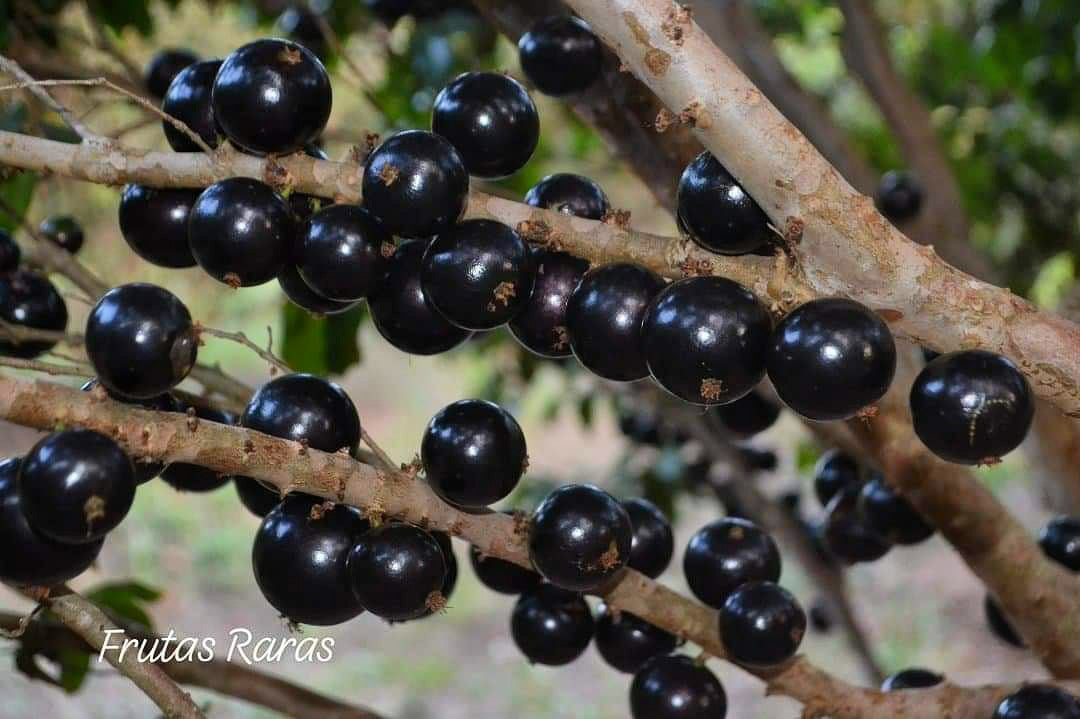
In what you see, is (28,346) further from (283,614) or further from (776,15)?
(776,15)

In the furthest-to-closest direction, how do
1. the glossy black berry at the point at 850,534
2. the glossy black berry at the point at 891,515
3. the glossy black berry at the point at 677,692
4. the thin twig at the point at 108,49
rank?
the thin twig at the point at 108,49 < the glossy black berry at the point at 850,534 < the glossy black berry at the point at 891,515 < the glossy black berry at the point at 677,692

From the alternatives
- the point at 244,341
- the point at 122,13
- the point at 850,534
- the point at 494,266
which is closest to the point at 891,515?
the point at 850,534

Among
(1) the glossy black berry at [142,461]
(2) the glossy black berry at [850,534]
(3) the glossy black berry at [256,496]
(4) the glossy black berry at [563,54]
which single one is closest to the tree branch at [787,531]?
(2) the glossy black berry at [850,534]

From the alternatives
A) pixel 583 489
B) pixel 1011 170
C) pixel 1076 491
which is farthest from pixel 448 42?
pixel 1011 170

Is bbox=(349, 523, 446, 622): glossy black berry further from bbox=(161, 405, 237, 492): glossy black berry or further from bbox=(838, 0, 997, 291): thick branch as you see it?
bbox=(838, 0, 997, 291): thick branch

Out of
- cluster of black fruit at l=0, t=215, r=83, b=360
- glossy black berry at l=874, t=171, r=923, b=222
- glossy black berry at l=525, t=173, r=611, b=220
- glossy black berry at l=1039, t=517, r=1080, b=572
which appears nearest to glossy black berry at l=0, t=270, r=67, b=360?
cluster of black fruit at l=0, t=215, r=83, b=360

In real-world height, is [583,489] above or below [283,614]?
above

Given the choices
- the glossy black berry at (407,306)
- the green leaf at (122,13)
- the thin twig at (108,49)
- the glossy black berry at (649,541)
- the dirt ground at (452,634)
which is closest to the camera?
the glossy black berry at (407,306)

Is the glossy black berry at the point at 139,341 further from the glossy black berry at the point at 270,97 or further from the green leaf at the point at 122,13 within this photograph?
the green leaf at the point at 122,13
